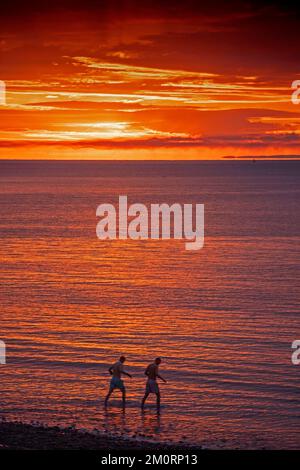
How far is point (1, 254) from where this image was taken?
6669cm

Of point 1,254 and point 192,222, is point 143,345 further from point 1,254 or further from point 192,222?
point 192,222

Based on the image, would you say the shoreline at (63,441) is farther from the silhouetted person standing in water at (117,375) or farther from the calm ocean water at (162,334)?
the silhouetted person standing in water at (117,375)

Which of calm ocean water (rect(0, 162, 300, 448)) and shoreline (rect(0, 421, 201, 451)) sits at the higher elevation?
calm ocean water (rect(0, 162, 300, 448))

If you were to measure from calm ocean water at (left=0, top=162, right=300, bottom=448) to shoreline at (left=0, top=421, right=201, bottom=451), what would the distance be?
1.08 m

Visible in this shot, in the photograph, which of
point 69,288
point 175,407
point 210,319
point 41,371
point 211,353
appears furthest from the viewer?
point 69,288

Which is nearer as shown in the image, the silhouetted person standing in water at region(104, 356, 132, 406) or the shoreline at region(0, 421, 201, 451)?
the shoreline at region(0, 421, 201, 451)

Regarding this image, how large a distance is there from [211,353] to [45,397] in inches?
337

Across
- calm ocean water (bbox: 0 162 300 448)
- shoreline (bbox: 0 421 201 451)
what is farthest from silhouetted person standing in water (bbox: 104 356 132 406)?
shoreline (bbox: 0 421 201 451)

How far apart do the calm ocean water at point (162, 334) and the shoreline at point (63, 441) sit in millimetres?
1077

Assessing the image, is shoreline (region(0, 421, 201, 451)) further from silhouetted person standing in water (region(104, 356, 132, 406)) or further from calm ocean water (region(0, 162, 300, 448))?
silhouetted person standing in water (region(104, 356, 132, 406))

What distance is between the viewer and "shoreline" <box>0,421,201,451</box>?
69.2 feet
